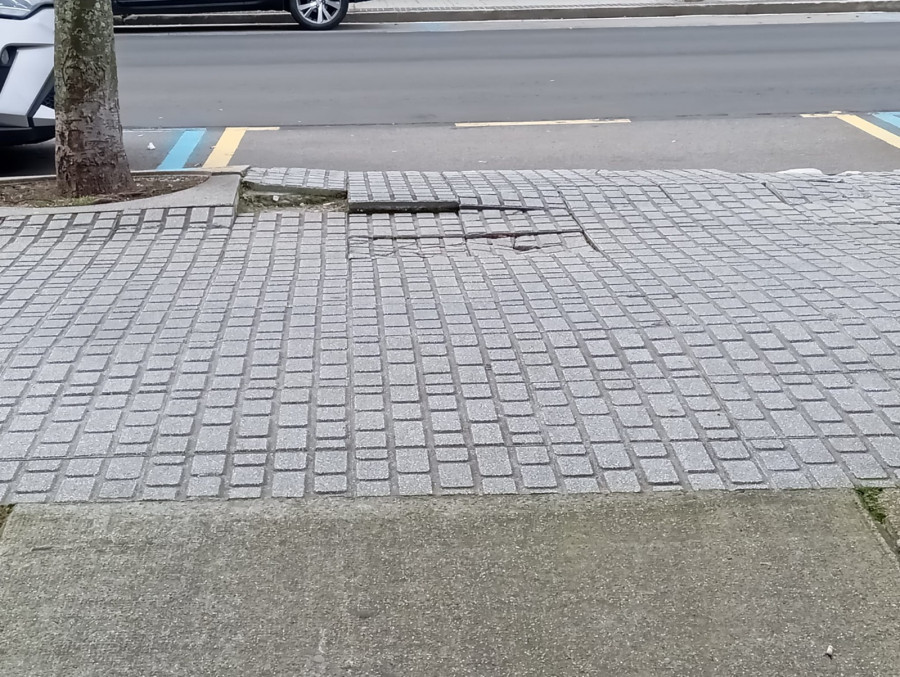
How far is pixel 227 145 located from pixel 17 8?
2.13 m

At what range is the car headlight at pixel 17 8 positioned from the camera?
666 cm

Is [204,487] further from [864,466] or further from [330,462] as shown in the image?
[864,466]

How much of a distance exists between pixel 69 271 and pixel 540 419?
2.92m

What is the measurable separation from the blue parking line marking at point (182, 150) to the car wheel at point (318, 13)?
24.7ft

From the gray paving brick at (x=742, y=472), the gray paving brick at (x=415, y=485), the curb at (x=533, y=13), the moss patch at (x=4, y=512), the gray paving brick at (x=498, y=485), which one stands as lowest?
the gray paving brick at (x=742, y=472)

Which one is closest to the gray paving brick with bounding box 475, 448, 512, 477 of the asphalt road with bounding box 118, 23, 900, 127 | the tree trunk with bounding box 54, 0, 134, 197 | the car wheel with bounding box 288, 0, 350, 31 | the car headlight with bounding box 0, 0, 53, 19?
the tree trunk with bounding box 54, 0, 134, 197

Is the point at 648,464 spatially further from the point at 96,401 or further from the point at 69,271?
the point at 69,271

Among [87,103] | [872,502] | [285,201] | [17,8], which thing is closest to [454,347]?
[872,502]

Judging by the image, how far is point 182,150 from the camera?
8.27m

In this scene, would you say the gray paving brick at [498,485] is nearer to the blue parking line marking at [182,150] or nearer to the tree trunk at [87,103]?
the tree trunk at [87,103]

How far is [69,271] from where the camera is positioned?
5090mm

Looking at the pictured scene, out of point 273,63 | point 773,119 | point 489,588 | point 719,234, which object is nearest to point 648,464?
point 489,588

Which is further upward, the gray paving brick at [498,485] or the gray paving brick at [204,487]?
the gray paving brick at [204,487]

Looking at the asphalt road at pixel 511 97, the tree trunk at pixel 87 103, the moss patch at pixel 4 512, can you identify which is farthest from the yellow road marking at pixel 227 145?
the moss patch at pixel 4 512
